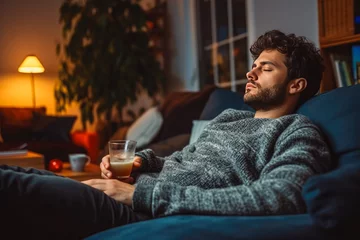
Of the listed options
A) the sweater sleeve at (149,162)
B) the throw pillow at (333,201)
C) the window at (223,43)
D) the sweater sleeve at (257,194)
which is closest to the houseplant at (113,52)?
the window at (223,43)


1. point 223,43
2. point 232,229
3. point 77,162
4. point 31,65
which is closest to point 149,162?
point 232,229

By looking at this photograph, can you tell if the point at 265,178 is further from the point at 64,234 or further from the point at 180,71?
the point at 180,71

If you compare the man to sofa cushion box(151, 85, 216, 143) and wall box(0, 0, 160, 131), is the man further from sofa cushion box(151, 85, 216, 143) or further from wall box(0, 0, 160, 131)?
wall box(0, 0, 160, 131)

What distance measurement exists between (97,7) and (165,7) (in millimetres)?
977

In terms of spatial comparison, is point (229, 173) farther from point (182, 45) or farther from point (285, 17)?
point (182, 45)

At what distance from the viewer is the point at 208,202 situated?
105cm

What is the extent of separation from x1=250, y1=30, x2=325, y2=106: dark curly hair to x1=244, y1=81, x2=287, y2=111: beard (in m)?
0.05

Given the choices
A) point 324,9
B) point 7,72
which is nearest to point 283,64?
point 324,9

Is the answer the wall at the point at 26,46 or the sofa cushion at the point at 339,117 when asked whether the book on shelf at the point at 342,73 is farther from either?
the wall at the point at 26,46

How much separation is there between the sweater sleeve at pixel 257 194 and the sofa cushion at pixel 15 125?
3.50 meters

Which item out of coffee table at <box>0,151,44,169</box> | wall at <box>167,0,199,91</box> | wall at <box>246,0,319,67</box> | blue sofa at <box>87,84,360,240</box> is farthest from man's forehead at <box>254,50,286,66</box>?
wall at <box>167,0,199,91</box>

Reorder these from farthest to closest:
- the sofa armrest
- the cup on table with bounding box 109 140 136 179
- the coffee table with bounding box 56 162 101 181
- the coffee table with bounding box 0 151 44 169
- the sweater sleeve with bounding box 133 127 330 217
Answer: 1. the sofa armrest
2. the coffee table with bounding box 0 151 44 169
3. the coffee table with bounding box 56 162 101 181
4. the cup on table with bounding box 109 140 136 179
5. the sweater sleeve with bounding box 133 127 330 217

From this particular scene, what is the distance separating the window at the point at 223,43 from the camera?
388 centimetres

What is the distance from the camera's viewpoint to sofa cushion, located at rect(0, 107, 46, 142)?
432 centimetres
